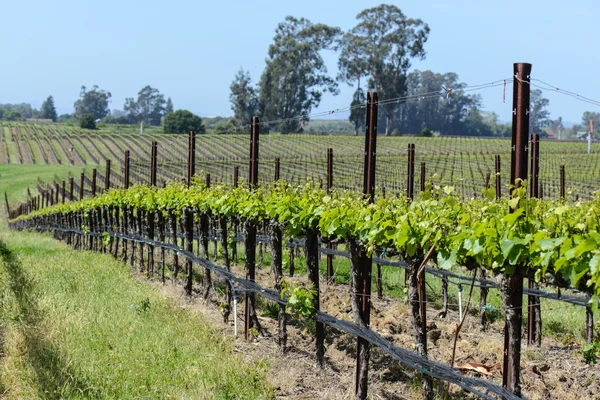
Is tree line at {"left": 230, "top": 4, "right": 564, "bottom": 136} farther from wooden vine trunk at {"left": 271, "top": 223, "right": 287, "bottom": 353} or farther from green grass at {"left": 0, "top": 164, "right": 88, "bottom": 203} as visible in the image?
wooden vine trunk at {"left": 271, "top": 223, "right": 287, "bottom": 353}

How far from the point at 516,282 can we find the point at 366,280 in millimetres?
1819

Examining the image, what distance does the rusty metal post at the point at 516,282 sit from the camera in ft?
17.2

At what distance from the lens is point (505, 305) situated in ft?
17.5

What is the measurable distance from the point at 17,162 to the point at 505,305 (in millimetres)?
65516

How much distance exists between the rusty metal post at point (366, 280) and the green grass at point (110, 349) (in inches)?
31.2

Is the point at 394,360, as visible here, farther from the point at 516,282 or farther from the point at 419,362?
the point at 516,282

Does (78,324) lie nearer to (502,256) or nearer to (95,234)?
(502,256)

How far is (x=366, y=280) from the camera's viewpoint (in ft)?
22.7

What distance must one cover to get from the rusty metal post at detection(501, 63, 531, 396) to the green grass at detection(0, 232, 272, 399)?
211 cm

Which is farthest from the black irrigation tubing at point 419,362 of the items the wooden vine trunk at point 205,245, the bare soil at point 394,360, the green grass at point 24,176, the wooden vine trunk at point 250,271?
the green grass at point 24,176

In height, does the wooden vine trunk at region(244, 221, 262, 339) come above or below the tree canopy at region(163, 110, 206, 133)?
below

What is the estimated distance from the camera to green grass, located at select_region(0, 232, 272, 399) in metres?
6.40

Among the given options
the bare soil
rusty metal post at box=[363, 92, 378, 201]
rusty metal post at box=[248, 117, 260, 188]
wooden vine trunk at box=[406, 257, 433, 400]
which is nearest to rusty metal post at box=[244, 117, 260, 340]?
rusty metal post at box=[248, 117, 260, 188]

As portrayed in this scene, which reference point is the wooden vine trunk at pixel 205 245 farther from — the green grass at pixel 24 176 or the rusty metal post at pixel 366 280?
the green grass at pixel 24 176
